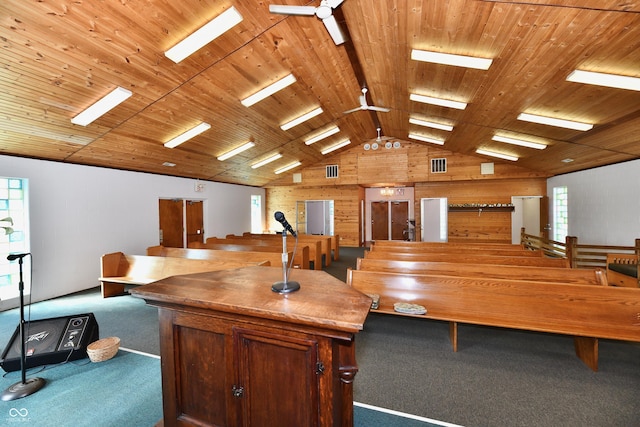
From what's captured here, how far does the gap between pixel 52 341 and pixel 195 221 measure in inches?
203

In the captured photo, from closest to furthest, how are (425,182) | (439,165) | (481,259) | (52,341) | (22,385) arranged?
(22,385), (52,341), (481,259), (439,165), (425,182)

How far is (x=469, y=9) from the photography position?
243cm

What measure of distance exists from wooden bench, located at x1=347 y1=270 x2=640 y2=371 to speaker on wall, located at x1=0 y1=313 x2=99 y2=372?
9.43 feet

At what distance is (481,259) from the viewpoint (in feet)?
12.9

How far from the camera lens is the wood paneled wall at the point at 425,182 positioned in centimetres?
809

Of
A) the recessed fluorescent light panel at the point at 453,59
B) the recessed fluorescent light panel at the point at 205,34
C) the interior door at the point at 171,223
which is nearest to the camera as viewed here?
the recessed fluorescent light panel at the point at 205,34

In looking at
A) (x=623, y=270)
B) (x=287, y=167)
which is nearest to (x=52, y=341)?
(x=287, y=167)

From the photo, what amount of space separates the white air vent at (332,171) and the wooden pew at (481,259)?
5.23 metres

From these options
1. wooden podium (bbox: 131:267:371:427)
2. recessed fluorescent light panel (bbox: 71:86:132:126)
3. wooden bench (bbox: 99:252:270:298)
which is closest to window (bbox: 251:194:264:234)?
wooden bench (bbox: 99:252:270:298)

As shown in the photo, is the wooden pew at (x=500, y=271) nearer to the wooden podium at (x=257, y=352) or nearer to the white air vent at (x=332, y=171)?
the wooden podium at (x=257, y=352)

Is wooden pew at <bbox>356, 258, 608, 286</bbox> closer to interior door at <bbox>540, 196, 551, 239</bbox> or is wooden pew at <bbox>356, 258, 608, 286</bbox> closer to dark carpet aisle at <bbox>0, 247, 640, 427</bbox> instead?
dark carpet aisle at <bbox>0, 247, 640, 427</bbox>

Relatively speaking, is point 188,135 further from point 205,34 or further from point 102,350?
point 102,350

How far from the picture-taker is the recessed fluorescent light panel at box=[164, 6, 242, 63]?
2.63 metres

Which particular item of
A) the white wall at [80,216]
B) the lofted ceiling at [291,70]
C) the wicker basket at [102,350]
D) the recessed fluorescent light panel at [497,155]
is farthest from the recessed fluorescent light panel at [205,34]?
the recessed fluorescent light panel at [497,155]
